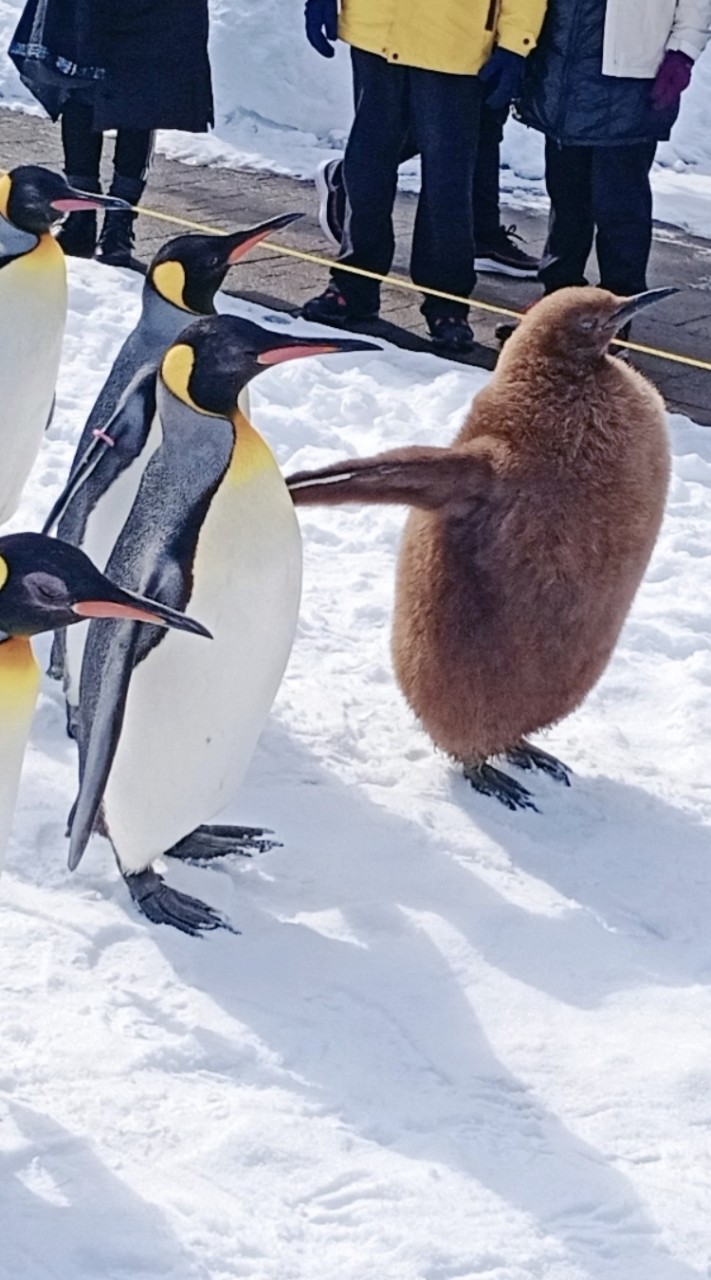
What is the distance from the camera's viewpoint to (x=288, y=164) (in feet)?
22.6

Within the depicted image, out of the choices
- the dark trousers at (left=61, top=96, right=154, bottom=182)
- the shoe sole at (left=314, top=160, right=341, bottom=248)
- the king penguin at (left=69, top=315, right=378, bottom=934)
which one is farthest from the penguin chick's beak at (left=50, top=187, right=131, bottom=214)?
the shoe sole at (left=314, top=160, right=341, bottom=248)

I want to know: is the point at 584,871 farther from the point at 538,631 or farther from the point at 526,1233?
the point at 526,1233

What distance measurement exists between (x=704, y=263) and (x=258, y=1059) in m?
4.33

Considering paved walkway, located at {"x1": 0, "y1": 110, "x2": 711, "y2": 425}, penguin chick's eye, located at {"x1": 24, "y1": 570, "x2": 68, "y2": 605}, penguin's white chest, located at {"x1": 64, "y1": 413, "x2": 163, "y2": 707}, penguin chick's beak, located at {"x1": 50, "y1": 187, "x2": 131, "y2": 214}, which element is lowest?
paved walkway, located at {"x1": 0, "y1": 110, "x2": 711, "y2": 425}

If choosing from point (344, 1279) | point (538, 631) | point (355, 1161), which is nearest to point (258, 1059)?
point (355, 1161)

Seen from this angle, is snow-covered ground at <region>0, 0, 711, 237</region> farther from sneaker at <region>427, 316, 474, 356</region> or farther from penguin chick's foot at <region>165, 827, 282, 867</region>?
penguin chick's foot at <region>165, 827, 282, 867</region>

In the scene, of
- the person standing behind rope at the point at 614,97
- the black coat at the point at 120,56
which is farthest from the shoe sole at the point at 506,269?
the black coat at the point at 120,56

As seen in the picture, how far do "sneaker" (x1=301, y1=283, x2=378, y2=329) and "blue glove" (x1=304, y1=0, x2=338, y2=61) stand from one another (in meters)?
0.64

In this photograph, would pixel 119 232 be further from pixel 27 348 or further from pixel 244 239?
pixel 244 239

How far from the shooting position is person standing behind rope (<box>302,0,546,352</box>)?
4.48 m

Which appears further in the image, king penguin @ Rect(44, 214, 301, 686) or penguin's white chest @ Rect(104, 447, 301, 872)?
king penguin @ Rect(44, 214, 301, 686)

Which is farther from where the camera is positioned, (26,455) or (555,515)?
(26,455)

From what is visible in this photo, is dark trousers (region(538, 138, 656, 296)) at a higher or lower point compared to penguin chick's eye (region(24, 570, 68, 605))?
lower

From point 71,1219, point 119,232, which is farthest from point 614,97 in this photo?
point 71,1219
